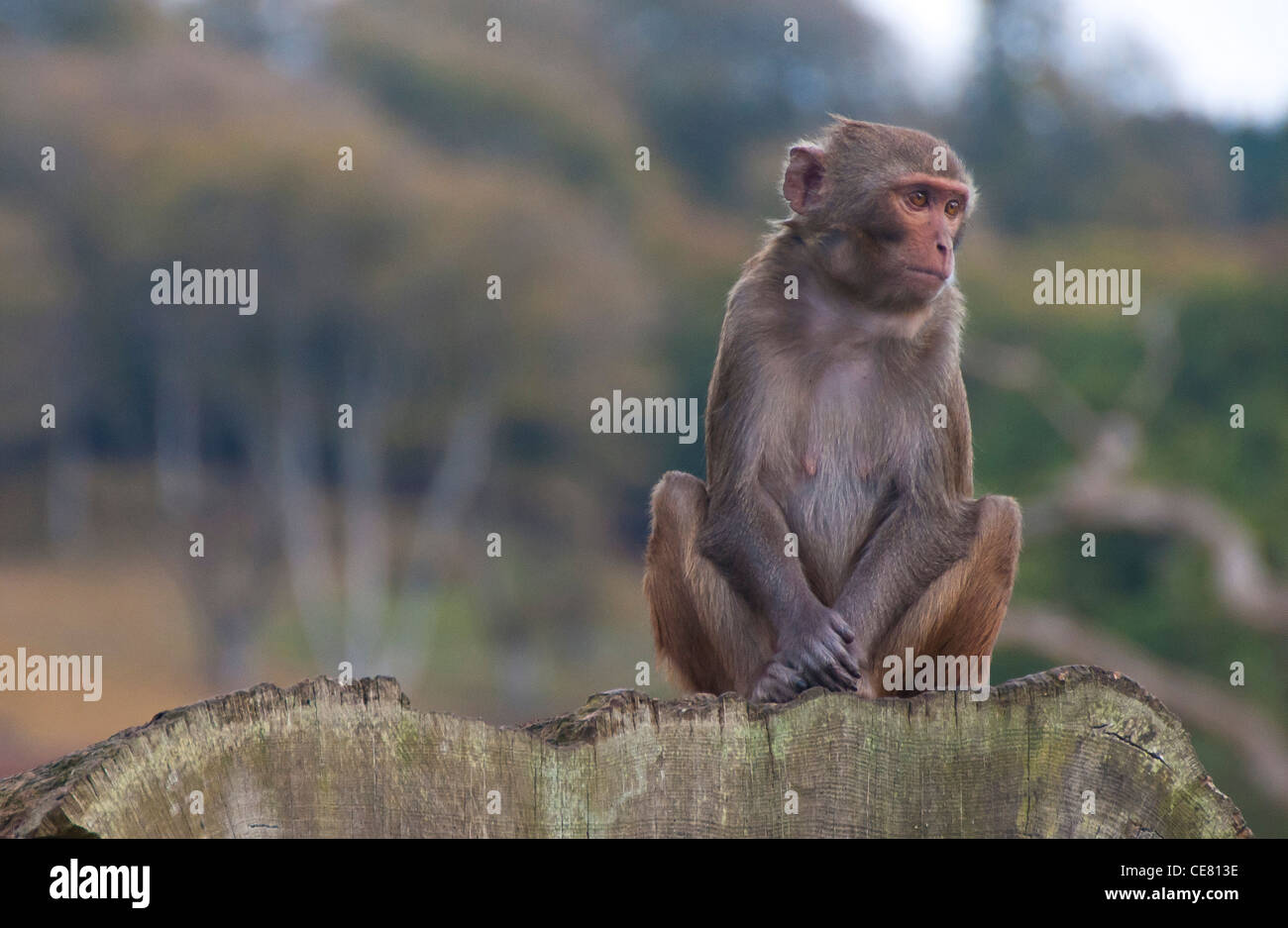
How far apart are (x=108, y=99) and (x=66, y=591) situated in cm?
1384

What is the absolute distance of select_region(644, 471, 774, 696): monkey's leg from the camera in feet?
25.1

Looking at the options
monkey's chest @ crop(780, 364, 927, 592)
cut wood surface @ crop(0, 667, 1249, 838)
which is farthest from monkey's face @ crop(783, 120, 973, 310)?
cut wood surface @ crop(0, 667, 1249, 838)

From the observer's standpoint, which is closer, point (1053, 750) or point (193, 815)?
point (193, 815)

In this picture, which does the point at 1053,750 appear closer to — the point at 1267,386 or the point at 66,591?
the point at 1267,386

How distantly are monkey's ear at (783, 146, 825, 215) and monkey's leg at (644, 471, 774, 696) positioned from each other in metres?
1.45

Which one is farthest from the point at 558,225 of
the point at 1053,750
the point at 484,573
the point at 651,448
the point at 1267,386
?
the point at 1053,750

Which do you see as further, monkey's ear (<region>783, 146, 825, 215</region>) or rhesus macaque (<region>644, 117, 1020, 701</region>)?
monkey's ear (<region>783, 146, 825, 215</region>)

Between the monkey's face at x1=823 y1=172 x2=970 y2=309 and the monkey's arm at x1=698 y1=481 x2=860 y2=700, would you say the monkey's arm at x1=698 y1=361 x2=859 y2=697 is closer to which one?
the monkey's arm at x1=698 y1=481 x2=860 y2=700

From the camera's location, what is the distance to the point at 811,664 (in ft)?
23.8

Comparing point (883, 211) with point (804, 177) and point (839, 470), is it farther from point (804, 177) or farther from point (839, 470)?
point (839, 470)

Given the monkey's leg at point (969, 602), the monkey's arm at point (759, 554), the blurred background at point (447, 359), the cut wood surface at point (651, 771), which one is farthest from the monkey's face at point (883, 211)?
the blurred background at point (447, 359)

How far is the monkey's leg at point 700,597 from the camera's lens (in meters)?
7.66

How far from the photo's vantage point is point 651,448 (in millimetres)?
45750

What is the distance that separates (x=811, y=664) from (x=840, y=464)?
1.17m
